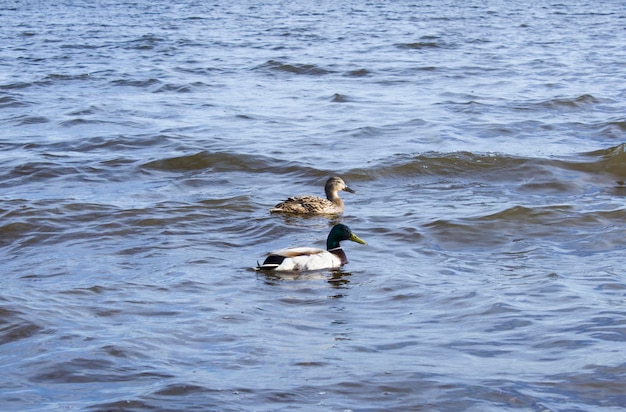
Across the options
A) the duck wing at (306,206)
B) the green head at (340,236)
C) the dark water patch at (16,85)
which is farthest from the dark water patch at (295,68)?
the green head at (340,236)

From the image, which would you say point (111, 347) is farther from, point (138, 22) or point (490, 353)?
point (138, 22)

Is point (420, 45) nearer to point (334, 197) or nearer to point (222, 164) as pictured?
point (222, 164)

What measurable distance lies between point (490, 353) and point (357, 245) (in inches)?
148

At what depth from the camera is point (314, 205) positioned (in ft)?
40.0

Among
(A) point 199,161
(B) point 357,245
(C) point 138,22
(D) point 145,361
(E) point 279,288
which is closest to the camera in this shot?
(D) point 145,361

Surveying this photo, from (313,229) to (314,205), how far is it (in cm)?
30

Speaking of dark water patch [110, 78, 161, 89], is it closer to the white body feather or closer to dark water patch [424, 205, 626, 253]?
dark water patch [424, 205, 626, 253]

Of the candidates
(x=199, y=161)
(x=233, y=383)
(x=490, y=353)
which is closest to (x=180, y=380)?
(x=233, y=383)

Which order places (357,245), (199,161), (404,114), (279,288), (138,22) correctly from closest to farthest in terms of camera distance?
(279,288), (357,245), (199,161), (404,114), (138,22)

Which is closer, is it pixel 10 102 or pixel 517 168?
pixel 517 168

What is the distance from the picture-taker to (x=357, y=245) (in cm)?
1100

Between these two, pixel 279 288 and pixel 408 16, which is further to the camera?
pixel 408 16

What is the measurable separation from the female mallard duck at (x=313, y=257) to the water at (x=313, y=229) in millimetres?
127

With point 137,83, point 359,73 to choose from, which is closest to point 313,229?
point 137,83
